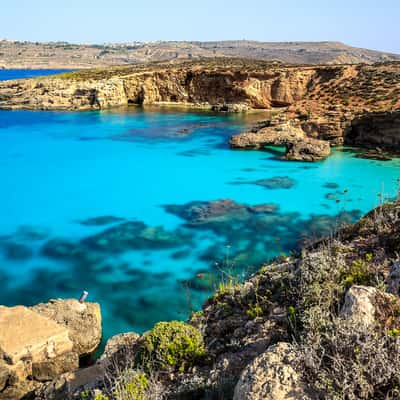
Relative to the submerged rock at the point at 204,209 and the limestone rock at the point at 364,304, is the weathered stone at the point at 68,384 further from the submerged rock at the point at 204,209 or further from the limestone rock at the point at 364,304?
the submerged rock at the point at 204,209

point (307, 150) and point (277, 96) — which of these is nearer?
point (307, 150)

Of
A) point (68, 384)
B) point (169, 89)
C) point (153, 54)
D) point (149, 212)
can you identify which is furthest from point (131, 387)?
point (153, 54)

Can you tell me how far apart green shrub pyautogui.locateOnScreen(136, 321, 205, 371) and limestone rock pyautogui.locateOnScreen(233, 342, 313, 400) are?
138 centimetres

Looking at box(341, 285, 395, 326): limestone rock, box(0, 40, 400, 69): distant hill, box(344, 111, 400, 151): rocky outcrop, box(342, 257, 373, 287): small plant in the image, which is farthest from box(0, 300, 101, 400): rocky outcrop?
box(0, 40, 400, 69): distant hill

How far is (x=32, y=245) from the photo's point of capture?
10.6m

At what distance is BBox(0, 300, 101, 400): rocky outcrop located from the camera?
5.24 metres

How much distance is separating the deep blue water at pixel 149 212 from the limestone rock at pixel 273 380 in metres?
3.38

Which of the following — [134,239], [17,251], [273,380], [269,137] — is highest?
[273,380]

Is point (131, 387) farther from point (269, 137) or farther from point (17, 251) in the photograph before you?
point (269, 137)

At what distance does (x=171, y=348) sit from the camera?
4137 millimetres

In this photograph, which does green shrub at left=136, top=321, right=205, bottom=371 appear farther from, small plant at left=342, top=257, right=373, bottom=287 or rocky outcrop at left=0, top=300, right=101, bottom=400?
rocky outcrop at left=0, top=300, right=101, bottom=400

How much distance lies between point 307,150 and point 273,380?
1727cm

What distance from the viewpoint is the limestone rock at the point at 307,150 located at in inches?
733

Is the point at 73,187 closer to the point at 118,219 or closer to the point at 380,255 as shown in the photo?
the point at 118,219
